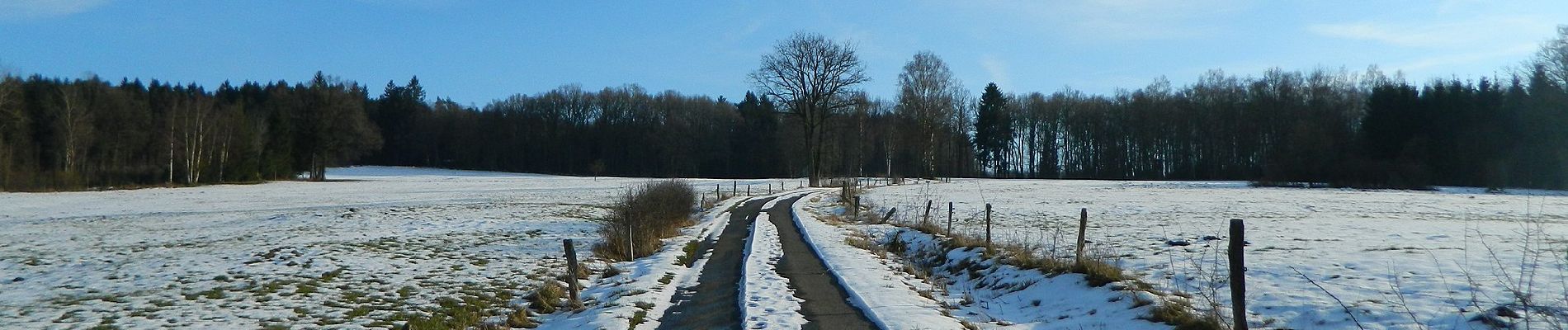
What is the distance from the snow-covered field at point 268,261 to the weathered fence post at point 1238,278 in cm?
916

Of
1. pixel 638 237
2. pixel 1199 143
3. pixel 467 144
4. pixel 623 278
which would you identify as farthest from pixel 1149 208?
pixel 467 144

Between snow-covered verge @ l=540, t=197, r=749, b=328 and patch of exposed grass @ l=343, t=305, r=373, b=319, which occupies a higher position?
snow-covered verge @ l=540, t=197, r=749, b=328

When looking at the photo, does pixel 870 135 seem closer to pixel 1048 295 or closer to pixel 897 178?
pixel 897 178

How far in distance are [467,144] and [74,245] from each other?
97945mm

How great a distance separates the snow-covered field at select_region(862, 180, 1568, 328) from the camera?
778 centimetres

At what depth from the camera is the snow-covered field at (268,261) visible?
10.9 m

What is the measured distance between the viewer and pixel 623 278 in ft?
45.5

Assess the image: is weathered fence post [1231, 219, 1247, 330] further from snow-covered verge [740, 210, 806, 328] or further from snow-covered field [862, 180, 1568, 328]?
snow-covered verge [740, 210, 806, 328]

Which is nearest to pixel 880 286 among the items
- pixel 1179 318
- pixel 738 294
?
pixel 738 294

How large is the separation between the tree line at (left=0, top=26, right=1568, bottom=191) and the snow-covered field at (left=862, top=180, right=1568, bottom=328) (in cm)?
2886

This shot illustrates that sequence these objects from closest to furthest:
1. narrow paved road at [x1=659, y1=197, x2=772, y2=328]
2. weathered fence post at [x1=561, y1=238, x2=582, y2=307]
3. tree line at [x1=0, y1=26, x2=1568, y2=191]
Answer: narrow paved road at [x1=659, y1=197, x2=772, y2=328], weathered fence post at [x1=561, y1=238, x2=582, y2=307], tree line at [x1=0, y1=26, x2=1568, y2=191]

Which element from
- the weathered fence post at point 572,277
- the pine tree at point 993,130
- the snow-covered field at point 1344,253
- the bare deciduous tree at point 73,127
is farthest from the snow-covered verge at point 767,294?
the pine tree at point 993,130

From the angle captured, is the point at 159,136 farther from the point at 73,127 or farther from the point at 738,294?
the point at 738,294

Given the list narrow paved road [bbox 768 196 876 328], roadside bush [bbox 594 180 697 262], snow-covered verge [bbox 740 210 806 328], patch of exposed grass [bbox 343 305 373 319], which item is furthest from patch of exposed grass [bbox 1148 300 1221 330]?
roadside bush [bbox 594 180 697 262]
